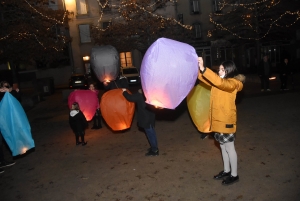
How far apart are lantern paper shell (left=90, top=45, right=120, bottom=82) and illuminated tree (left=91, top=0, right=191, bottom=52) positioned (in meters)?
12.1

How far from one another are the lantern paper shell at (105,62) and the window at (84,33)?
24851 mm

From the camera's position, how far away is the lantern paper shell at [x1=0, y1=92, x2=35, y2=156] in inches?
230

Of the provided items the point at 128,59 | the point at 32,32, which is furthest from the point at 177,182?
the point at 128,59

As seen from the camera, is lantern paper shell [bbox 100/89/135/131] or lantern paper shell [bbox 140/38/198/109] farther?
lantern paper shell [bbox 100/89/135/131]

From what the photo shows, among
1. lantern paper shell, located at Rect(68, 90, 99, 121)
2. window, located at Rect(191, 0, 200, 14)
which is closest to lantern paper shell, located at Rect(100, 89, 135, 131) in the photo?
lantern paper shell, located at Rect(68, 90, 99, 121)

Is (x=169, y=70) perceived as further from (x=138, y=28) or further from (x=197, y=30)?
(x=197, y=30)

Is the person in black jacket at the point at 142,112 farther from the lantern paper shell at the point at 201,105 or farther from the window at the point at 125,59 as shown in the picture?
the window at the point at 125,59

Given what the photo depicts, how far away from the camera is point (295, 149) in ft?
18.1

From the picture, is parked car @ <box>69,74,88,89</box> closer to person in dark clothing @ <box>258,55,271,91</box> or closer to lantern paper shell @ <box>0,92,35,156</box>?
person in dark clothing @ <box>258,55,271,91</box>

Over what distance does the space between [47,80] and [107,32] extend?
5.91m

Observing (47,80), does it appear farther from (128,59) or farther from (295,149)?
(295,149)

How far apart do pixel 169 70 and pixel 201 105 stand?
266 centimetres

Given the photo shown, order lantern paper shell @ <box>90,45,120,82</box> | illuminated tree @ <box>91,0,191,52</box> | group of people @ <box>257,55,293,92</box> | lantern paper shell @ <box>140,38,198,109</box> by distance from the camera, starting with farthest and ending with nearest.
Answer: illuminated tree @ <box>91,0,191,52</box>, group of people @ <box>257,55,293,92</box>, lantern paper shell @ <box>90,45,120,82</box>, lantern paper shell @ <box>140,38,198,109</box>

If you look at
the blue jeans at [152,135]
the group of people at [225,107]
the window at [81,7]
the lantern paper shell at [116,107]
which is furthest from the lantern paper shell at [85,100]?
the window at [81,7]
